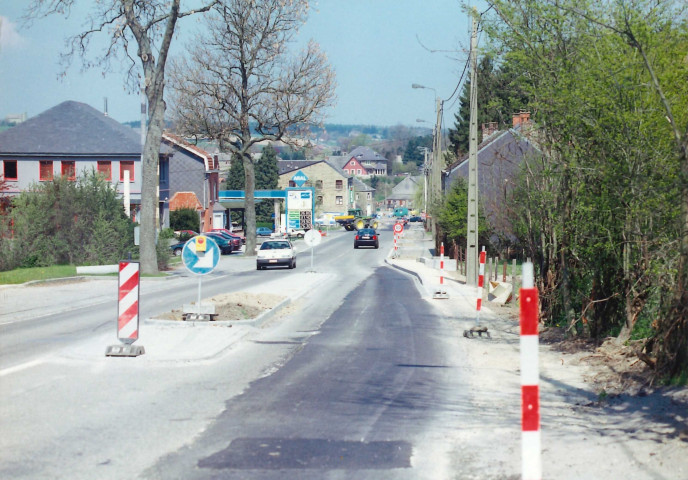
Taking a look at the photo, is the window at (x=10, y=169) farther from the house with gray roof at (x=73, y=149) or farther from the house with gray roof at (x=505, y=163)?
the house with gray roof at (x=505, y=163)

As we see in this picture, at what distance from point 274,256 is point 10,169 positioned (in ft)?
80.4

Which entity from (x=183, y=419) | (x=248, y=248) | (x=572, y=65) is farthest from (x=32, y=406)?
(x=248, y=248)

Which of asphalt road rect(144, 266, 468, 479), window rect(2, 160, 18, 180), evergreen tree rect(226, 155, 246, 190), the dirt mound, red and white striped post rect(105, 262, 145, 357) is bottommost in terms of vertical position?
asphalt road rect(144, 266, 468, 479)

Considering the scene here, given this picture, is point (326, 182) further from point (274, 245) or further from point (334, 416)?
point (334, 416)

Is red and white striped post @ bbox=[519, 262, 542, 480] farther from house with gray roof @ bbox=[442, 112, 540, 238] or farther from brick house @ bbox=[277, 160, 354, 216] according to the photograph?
brick house @ bbox=[277, 160, 354, 216]

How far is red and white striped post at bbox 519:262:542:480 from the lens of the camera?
4.63 meters

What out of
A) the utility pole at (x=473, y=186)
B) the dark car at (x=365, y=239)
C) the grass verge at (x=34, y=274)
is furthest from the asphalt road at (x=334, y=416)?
the dark car at (x=365, y=239)

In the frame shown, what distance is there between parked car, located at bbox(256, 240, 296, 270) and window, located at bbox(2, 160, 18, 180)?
914 inches

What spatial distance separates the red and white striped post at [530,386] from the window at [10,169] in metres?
57.4

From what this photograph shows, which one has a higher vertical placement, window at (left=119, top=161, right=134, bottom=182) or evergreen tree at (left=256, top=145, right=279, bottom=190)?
evergreen tree at (left=256, top=145, right=279, bottom=190)

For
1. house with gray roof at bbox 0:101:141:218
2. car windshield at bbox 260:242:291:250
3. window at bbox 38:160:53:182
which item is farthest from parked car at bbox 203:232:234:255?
car windshield at bbox 260:242:291:250

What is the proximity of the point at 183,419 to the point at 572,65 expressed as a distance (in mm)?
8371

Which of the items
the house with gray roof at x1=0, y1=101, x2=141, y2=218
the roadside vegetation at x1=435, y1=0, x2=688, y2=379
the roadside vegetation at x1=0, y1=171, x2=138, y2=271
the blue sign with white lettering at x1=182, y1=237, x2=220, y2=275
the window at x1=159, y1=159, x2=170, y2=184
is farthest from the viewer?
the window at x1=159, y1=159, x2=170, y2=184

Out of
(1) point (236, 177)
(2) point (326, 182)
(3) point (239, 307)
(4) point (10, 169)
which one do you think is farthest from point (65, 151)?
(2) point (326, 182)
